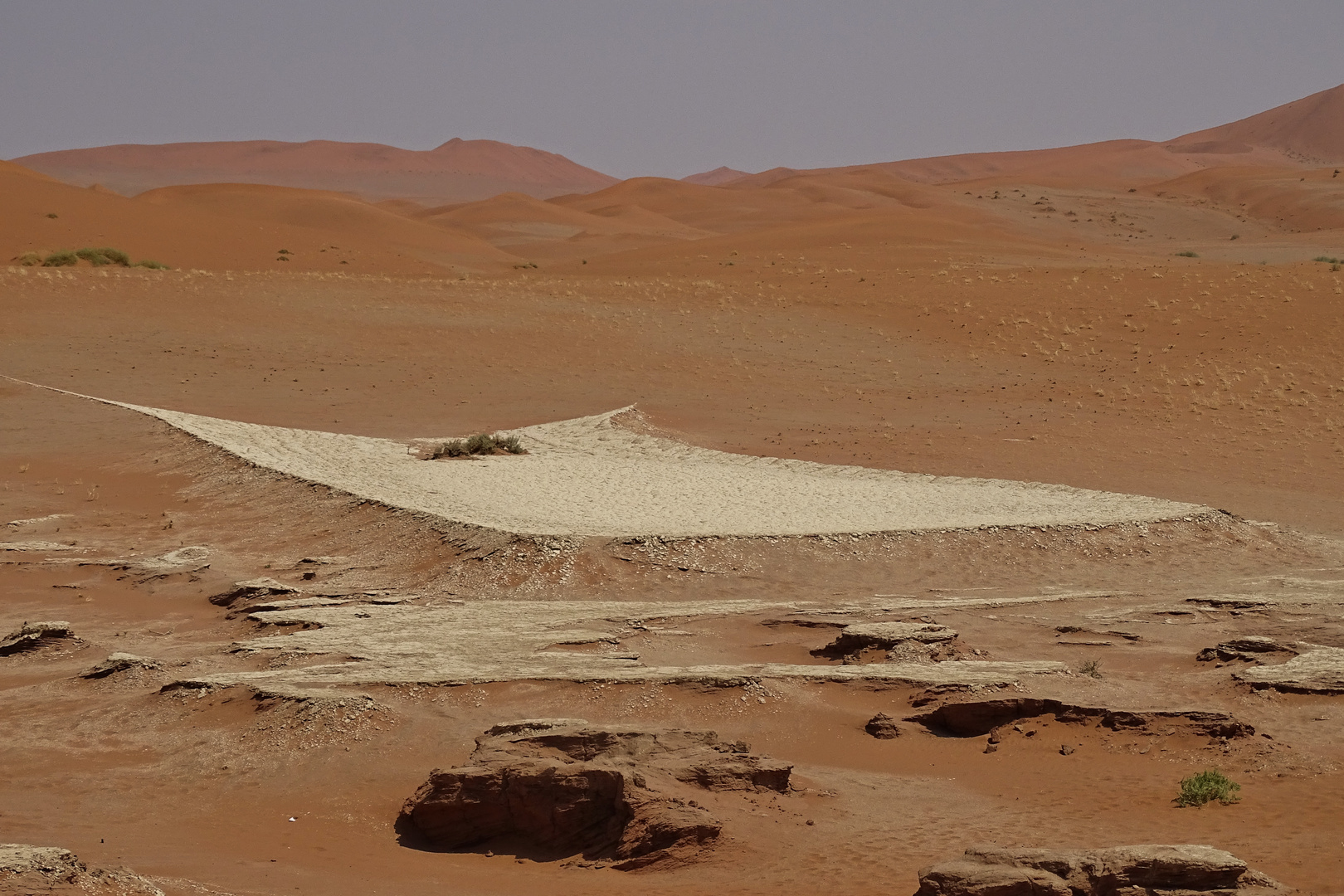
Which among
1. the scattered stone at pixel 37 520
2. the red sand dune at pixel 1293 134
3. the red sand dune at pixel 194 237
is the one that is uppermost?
the red sand dune at pixel 1293 134

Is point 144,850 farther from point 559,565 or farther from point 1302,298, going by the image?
point 1302,298

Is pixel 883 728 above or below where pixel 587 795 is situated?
below

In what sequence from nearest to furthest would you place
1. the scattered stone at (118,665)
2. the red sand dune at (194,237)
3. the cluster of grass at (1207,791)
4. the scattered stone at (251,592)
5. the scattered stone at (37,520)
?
the cluster of grass at (1207,791), the scattered stone at (118,665), the scattered stone at (251,592), the scattered stone at (37,520), the red sand dune at (194,237)

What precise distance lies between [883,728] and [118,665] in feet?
20.0

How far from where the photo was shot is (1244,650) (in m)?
10.5

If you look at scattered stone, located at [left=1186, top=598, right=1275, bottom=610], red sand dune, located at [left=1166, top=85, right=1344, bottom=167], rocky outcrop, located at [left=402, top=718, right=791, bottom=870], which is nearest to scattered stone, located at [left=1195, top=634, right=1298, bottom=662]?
scattered stone, located at [left=1186, top=598, right=1275, bottom=610]

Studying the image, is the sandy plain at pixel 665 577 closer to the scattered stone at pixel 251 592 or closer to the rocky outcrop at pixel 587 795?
the rocky outcrop at pixel 587 795

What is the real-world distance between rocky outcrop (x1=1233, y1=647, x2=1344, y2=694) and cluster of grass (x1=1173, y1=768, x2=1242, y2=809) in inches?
85.8

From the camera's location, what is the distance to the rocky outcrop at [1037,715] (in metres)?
8.73

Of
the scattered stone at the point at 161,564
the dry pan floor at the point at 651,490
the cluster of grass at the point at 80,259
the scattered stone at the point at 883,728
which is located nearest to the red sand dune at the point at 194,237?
the cluster of grass at the point at 80,259

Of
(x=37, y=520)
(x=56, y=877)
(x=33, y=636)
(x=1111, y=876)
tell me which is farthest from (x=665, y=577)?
(x=37, y=520)

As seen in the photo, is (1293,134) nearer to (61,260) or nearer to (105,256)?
(105,256)

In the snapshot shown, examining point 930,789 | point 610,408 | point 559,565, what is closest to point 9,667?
point 559,565

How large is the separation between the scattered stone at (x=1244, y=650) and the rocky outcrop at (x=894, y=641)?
208 centimetres
